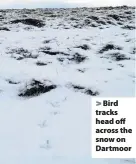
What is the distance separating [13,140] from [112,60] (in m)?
5.23

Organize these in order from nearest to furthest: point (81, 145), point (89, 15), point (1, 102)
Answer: point (81, 145), point (1, 102), point (89, 15)

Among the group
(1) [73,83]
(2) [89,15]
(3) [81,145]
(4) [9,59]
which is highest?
(2) [89,15]

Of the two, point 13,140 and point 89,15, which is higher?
point 89,15

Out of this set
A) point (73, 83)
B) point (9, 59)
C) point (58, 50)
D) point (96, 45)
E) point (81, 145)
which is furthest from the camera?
point (96, 45)

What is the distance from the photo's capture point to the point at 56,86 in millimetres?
7316

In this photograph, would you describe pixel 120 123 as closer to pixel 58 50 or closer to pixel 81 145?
pixel 81 145

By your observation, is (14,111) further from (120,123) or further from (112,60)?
(112,60)

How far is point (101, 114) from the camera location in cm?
584

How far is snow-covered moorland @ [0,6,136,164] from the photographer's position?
5.01 meters

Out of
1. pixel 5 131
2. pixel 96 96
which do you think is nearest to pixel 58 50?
pixel 96 96

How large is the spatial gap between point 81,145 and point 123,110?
4.28ft

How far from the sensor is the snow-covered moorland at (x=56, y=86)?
16.4 ft

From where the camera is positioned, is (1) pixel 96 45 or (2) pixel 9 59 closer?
(2) pixel 9 59

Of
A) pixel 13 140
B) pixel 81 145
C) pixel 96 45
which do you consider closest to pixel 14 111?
pixel 13 140
